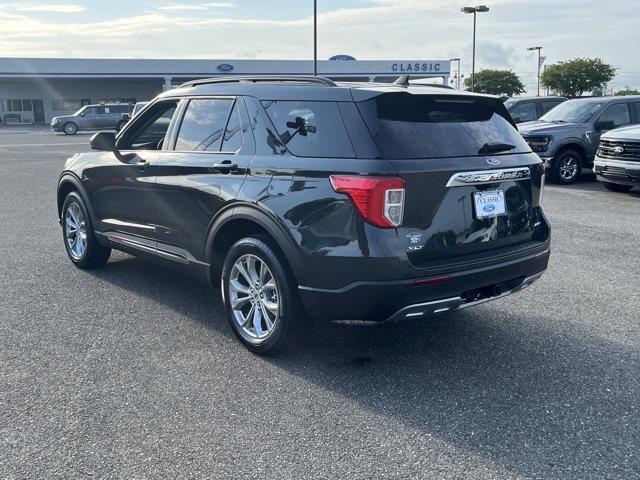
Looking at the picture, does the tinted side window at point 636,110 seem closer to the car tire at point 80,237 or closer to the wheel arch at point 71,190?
the car tire at point 80,237

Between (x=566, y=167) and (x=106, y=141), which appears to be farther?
(x=566, y=167)

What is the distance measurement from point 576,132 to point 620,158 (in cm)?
208

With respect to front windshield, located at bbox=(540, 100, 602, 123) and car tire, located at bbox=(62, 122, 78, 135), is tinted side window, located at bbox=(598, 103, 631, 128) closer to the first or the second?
front windshield, located at bbox=(540, 100, 602, 123)

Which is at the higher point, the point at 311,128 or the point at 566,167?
the point at 311,128

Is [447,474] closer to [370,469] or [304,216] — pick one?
[370,469]

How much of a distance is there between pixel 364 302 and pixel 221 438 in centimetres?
110

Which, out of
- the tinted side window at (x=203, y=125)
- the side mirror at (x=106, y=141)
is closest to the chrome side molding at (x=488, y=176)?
the tinted side window at (x=203, y=125)

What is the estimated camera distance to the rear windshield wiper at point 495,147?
4371mm

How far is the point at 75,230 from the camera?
7078 millimetres

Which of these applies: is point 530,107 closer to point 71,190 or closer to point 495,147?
point 71,190

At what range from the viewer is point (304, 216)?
162 inches

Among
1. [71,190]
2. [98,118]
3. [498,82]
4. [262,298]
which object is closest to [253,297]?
[262,298]

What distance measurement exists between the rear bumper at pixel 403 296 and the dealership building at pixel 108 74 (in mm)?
53176

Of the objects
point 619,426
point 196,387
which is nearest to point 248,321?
point 196,387
